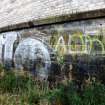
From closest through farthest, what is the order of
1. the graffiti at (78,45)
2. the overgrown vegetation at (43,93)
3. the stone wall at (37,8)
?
the overgrown vegetation at (43,93)
the graffiti at (78,45)
the stone wall at (37,8)

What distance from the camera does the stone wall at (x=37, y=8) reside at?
912 centimetres

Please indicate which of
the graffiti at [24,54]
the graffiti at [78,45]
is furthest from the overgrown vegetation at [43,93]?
the graffiti at [78,45]

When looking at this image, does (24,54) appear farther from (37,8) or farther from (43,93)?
(43,93)

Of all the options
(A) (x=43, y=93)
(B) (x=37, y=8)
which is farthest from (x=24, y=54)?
(A) (x=43, y=93)

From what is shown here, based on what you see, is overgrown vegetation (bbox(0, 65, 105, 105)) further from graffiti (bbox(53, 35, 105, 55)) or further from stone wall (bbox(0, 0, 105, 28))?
stone wall (bbox(0, 0, 105, 28))

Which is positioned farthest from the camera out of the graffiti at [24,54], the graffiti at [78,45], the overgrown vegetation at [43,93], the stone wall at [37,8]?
the graffiti at [24,54]

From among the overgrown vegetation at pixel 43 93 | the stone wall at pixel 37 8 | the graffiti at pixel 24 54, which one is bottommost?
the overgrown vegetation at pixel 43 93

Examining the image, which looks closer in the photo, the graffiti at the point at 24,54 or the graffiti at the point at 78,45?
the graffiti at the point at 78,45

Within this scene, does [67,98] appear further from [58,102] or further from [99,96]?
[99,96]

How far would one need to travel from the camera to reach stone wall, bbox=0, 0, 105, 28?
359 inches

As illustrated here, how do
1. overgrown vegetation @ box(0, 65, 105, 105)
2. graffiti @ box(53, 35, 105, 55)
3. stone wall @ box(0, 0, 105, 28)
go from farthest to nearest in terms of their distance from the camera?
stone wall @ box(0, 0, 105, 28), graffiti @ box(53, 35, 105, 55), overgrown vegetation @ box(0, 65, 105, 105)

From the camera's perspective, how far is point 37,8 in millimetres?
11469

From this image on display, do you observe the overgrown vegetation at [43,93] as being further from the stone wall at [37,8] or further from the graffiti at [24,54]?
the stone wall at [37,8]

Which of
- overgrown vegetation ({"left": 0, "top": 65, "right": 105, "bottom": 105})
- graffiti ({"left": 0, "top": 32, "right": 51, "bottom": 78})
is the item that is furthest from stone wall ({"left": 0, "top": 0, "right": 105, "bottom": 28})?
overgrown vegetation ({"left": 0, "top": 65, "right": 105, "bottom": 105})
